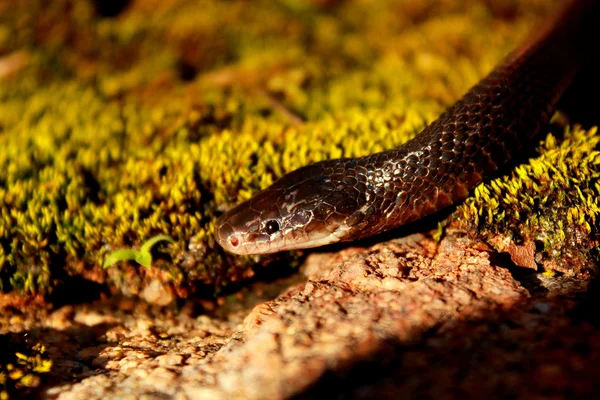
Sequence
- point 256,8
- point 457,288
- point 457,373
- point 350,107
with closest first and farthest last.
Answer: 1. point 457,373
2. point 457,288
3. point 350,107
4. point 256,8

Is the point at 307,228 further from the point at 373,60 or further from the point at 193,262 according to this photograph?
the point at 373,60

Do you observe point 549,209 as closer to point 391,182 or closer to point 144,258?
point 391,182

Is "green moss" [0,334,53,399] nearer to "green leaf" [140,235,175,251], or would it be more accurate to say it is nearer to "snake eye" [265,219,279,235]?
"green leaf" [140,235,175,251]

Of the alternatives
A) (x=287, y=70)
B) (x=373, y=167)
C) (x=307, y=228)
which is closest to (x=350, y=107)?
(x=287, y=70)

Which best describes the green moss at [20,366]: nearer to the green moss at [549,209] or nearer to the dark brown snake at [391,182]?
the dark brown snake at [391,182]

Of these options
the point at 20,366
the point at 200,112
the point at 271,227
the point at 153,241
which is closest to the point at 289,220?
the point at 271,227

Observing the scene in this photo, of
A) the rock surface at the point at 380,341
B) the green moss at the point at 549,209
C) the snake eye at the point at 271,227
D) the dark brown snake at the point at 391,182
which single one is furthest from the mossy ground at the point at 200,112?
the rock surface at the point at 380,341
